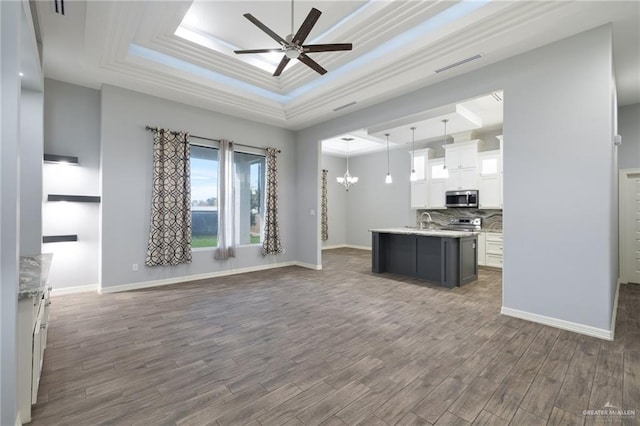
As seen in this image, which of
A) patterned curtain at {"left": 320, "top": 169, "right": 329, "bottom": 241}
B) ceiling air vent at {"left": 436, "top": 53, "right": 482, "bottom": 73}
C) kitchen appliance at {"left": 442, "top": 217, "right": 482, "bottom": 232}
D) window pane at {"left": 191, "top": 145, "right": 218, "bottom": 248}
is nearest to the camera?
ceiling air vent at {"left": 436, "top": 53, "right": 482, "bottom": 73}

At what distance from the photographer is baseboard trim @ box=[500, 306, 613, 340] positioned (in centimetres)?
297

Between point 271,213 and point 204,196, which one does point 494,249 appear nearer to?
point 271,213

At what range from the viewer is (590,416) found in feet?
6.05

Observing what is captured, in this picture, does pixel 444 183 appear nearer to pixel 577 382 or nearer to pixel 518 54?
pixel 518 54

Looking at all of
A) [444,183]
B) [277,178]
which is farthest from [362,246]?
[277,178]

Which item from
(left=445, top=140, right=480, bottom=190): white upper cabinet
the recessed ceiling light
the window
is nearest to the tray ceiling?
the recessed ceiling light

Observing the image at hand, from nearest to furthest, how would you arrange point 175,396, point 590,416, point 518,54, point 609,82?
point 590,416 → point 175,396 → point 609,82 → point 518,54

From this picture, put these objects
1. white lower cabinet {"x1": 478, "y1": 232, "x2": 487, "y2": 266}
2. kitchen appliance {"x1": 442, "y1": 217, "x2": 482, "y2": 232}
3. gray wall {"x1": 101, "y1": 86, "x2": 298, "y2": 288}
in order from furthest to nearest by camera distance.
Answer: kitchen appliance {"x1": 442, "y1": 217, "x2": 482, "y2": 232} < white lower cabinet {"x1": 478, "y1": 232, "x2": 487, "y2": 266} < gray wall {"x1": 101, "y1": 86, "x2": 298, "y2": 288}

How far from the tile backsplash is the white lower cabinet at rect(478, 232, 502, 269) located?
0.36 m

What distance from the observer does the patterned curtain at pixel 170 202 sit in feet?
16.3

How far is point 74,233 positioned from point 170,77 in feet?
9.45

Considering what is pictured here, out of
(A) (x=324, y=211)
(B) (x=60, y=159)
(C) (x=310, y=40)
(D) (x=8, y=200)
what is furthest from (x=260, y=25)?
(A) (x=324, y=211)

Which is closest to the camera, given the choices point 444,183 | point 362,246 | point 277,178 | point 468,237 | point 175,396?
point 175,396

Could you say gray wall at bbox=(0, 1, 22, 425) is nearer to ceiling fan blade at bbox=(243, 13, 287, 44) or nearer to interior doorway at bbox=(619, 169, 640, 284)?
ceiling fan blade at bbox=(243, 13, 287, 44)
